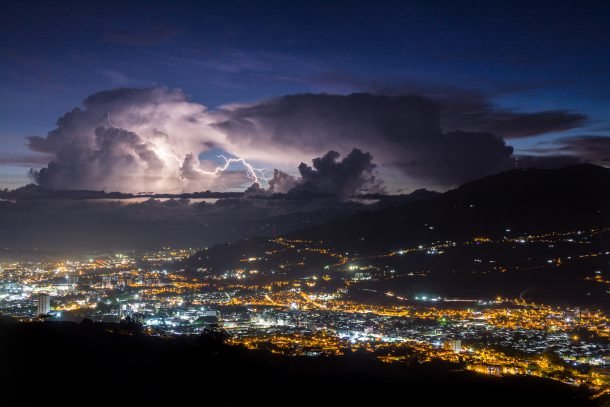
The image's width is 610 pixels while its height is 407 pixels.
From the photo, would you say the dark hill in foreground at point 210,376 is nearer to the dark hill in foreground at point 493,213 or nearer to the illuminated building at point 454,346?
the illuminated building at point 454,346

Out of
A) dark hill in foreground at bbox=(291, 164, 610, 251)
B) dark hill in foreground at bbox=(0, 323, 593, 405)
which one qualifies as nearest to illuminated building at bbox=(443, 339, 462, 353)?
dark hill in foreground at bbox=(0, 323, 593, 405)

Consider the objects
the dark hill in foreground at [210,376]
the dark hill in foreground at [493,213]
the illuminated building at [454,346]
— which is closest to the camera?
the dark hill in foreground at [210,376]

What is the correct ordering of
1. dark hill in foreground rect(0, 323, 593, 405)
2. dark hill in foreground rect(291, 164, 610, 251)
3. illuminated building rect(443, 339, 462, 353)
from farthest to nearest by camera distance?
dark hill in foreground rect(291, 164, 610, 251)
illuminated building rect(443, 339, 462, 353)
dark hill in foreground rect(0, 323, 593, 405)

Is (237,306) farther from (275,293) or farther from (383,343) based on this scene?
(383,343)

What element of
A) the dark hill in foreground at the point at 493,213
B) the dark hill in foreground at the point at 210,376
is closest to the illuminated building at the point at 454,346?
the dark hill in foreground at the point at 210,376

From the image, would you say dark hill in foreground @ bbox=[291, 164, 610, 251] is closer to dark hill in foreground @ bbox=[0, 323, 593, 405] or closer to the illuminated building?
the illuminated building

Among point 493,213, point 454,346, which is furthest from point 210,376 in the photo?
point 493,213
